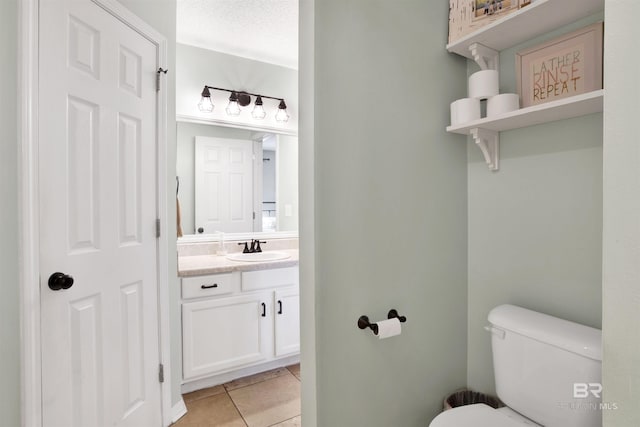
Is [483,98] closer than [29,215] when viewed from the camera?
No

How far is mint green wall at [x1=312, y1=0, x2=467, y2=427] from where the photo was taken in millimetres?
1222

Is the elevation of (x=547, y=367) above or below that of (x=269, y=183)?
below

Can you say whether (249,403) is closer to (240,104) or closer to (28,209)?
Answer: (28,209)

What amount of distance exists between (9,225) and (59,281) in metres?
0.28

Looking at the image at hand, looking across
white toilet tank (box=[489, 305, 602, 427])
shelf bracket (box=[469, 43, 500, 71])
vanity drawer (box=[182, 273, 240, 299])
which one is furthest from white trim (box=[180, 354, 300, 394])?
shelf bracket (box=[469, 43, 500, 71])

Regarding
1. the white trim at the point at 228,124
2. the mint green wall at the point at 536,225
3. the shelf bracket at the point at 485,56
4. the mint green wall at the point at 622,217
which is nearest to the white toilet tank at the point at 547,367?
the mint green wall at the point at 536,225

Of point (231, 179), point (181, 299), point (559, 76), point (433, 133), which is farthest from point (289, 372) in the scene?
point (559, 76)

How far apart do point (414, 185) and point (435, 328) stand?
2.24 feet

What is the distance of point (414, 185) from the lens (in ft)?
4.76

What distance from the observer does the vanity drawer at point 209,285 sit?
2.05m

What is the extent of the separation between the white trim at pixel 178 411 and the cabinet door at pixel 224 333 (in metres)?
0.15

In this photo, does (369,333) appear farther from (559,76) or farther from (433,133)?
(559,76)

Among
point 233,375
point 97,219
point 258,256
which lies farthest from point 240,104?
point 233,375

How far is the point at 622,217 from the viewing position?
53cm
